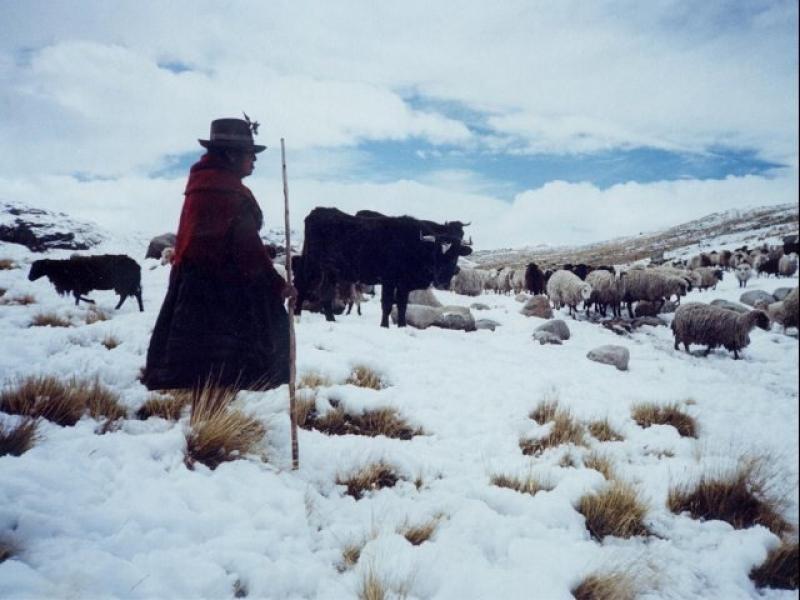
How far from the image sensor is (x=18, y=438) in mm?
2564

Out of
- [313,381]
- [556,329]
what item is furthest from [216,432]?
[556,329]

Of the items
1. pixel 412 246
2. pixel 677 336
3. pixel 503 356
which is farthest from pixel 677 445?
pixel 677 336

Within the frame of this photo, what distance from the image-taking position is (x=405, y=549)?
96.8 inches

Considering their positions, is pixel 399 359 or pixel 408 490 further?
pixel 399 359

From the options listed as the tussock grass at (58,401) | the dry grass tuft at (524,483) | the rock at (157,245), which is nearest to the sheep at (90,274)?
the tussock grass at (58,401)

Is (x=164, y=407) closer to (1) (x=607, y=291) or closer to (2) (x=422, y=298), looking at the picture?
(2) (x=422, y=298)

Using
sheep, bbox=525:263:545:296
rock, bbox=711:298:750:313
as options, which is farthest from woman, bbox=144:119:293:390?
sheep, bbox=525:263:545:296

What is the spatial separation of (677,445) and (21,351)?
654 cm

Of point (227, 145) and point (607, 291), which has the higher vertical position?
point (227, 145)

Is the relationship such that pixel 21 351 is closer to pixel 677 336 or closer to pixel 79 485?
pixel 79 485

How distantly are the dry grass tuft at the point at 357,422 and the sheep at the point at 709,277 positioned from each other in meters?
14.8

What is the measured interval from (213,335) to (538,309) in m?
13.7

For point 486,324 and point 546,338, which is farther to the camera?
point 486,324

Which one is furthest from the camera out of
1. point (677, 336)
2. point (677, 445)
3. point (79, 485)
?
point (677, 336)
